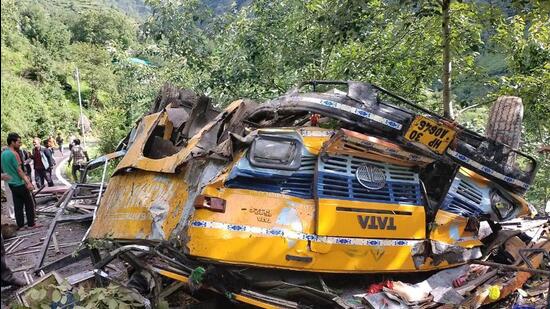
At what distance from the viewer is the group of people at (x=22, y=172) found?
2.08 meters

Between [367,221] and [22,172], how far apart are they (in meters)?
3.39


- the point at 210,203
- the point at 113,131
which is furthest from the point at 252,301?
the point at 113,131

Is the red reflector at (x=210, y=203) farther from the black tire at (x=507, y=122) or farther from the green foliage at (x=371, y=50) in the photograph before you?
the green foliage at (x=371, y=50)

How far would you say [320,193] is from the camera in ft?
12.7

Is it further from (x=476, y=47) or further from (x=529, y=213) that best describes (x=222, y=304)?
(x=476, y=47)

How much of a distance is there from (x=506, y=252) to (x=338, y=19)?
135 inches

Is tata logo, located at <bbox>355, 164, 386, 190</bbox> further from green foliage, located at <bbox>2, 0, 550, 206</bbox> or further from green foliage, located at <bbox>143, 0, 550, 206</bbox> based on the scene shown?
green foliage, located at <bbox>143, 0, 550, 206</bbox>

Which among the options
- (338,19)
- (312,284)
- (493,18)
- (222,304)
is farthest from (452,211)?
(493,18)

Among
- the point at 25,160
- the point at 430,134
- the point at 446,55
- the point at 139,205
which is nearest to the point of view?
the point at 430,134

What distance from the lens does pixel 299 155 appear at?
393cm

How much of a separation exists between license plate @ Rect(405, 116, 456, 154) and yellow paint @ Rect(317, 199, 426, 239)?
54 centimetres

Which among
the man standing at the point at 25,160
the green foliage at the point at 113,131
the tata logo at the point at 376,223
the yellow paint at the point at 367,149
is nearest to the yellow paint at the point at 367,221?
the tata logo at the point at 376,223

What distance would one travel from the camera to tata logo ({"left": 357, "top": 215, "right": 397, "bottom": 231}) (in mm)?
3926

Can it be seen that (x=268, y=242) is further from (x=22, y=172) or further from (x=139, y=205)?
(x=22, y=172)
